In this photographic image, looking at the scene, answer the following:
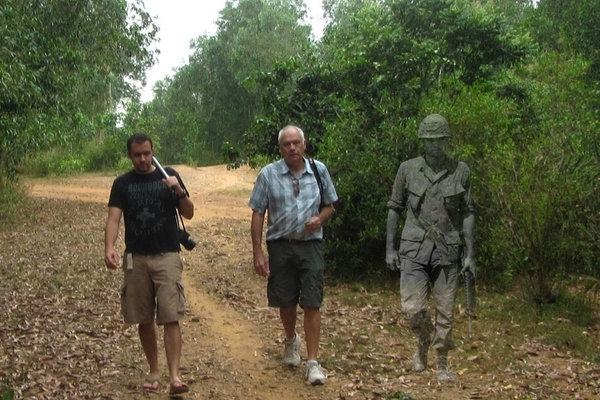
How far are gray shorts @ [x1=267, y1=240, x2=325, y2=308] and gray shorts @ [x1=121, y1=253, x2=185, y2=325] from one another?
836mm

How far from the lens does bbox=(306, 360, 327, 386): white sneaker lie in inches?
235

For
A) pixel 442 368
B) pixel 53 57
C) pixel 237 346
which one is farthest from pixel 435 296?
pixel 53 57

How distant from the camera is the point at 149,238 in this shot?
5520 mm

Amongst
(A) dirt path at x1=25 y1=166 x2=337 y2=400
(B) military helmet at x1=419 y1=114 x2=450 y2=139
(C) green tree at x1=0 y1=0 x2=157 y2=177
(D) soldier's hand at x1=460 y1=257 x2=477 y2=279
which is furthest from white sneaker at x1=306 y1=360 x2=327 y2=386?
(C) green tree at x1=0 y1=0 x2=157 y2=177

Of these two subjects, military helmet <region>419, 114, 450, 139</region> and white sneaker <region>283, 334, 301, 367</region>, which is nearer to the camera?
military helmet <region>419, 114, 450, 139</region>

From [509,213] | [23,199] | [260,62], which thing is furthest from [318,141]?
[260,62]

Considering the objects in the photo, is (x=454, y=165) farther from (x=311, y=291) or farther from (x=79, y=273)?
(x=79, y=273)

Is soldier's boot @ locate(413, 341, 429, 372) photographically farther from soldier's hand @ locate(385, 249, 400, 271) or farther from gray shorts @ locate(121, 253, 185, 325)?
gray shorts @ locate(121, 253, 185, 325)

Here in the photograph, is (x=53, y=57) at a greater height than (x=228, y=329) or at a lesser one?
greater

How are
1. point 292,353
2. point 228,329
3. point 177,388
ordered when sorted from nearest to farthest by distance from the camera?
1. point 177,388
2. point 292,353
3. point 228,329

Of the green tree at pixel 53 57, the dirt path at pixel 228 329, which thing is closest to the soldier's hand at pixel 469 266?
the dirt path at pixel 228 329

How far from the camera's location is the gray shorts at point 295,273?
19.8 ft

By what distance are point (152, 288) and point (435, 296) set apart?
79.4 inches

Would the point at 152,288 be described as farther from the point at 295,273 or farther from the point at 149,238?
the point at 295,273
